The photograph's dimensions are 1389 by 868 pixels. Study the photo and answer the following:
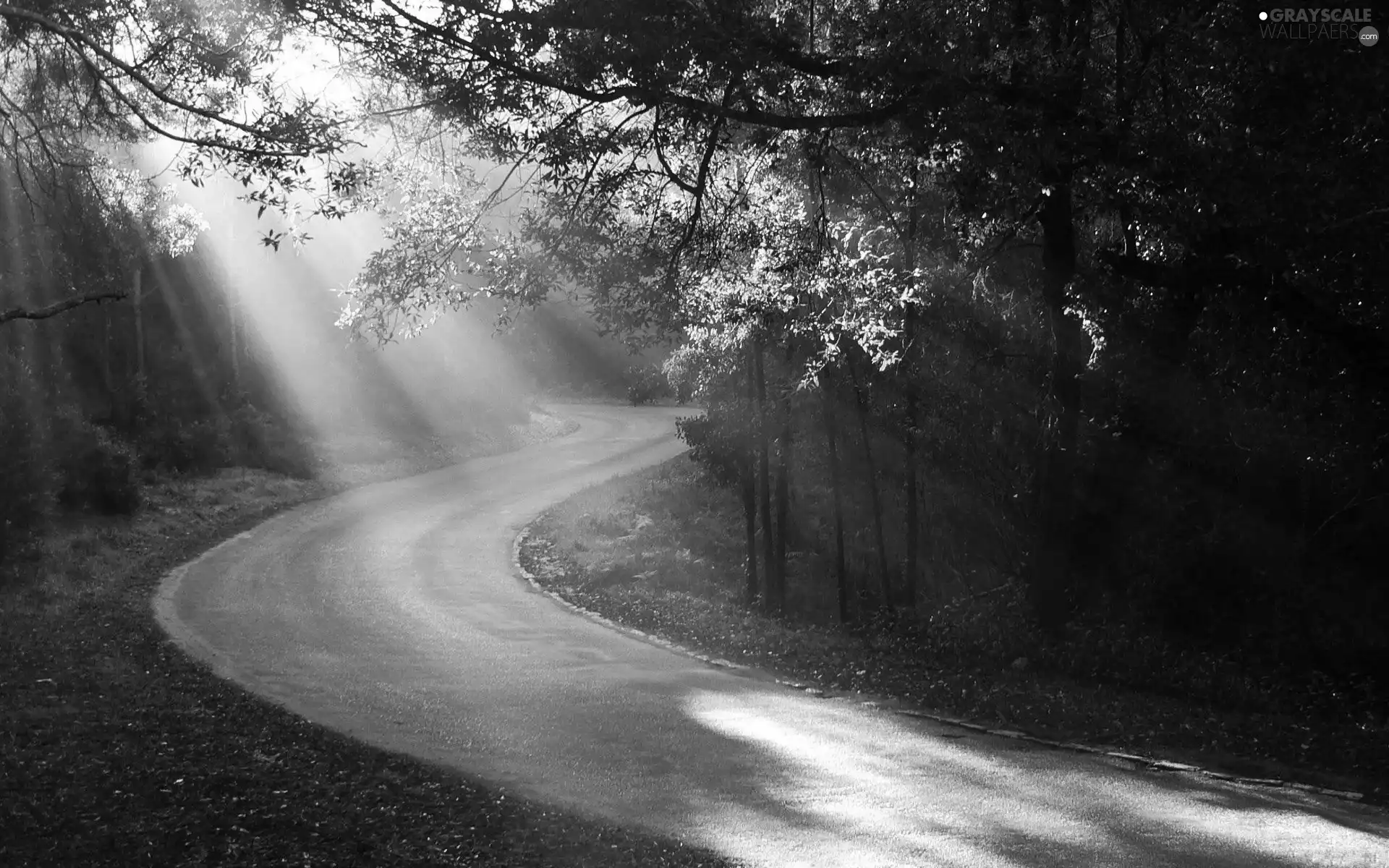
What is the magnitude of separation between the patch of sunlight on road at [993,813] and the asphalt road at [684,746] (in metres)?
0.02

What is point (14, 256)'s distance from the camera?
2258 centimetres

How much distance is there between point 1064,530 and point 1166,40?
18.3 ft

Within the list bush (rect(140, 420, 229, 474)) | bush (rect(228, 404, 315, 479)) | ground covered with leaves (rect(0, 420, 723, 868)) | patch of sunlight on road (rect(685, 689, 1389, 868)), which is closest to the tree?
ground covered with leaves (rect(0, 420, 723, 868))

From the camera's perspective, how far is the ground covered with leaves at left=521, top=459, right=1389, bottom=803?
1012 cm

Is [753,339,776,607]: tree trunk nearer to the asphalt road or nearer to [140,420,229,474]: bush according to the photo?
the asphalt road

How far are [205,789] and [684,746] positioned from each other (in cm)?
362

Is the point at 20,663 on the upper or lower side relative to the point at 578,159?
lower

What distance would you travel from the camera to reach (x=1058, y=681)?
1255 centimetres

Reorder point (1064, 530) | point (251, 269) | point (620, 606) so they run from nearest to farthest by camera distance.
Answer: point (1064, 530) → point (620, 606) → point (251, 269)

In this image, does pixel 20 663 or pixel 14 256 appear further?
pixel 14 256

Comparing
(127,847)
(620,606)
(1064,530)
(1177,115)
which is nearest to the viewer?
(127,847)

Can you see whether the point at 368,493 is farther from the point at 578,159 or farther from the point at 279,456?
the point at 578,159

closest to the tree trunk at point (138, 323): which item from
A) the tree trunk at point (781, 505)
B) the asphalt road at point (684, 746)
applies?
the asphalt road at point (684, 746)

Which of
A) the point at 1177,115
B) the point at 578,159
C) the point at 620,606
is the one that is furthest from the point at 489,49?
the point at 620,606
